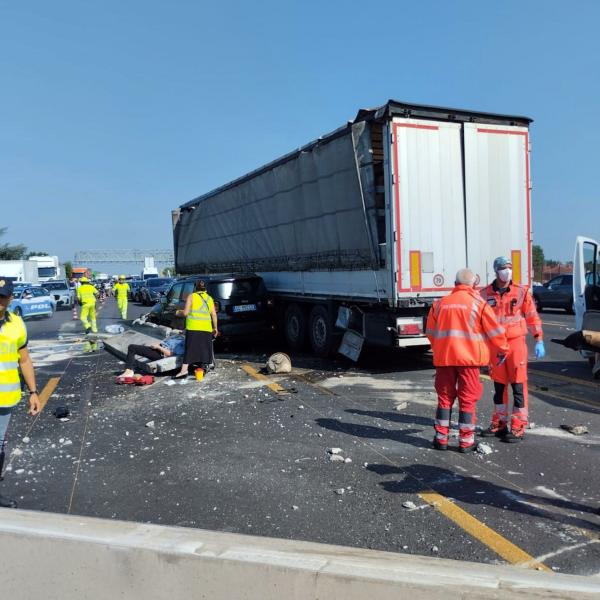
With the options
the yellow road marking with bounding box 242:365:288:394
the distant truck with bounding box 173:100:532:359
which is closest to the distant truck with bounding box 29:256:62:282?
the yellow road marking with bounding box 242:365:288:394

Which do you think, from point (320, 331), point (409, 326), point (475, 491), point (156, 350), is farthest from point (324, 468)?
point (320, 331)

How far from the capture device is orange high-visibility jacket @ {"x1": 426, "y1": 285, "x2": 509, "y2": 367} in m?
5.00

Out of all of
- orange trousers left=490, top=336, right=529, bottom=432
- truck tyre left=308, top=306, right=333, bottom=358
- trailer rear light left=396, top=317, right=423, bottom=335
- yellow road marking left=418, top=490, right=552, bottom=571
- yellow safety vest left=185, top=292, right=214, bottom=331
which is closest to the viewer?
yellow road marking left=418, top=490, right=552, bottom=571

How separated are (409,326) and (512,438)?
3052mm

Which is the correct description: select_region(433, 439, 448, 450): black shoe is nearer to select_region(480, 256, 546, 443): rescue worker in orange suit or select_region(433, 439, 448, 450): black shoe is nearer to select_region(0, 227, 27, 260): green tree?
select_region(480, 256, 546, 443): rescue worker in orange suit

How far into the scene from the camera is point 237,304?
1093 cm

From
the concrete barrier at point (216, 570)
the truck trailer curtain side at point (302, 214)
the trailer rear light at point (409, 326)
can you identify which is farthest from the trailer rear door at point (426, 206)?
the concrete barrier at point (216, 570)

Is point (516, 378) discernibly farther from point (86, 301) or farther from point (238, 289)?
point (86, 301)

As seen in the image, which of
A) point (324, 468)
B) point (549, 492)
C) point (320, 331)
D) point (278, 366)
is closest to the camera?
point (549, 492)

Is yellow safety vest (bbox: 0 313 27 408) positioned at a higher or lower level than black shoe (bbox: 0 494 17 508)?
higher

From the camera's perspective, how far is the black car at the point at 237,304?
10.8 m

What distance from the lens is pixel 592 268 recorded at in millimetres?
8703

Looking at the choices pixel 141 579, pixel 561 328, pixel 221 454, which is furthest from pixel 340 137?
pixel 561 328

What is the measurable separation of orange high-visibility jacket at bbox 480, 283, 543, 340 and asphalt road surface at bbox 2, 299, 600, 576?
3.42ft
